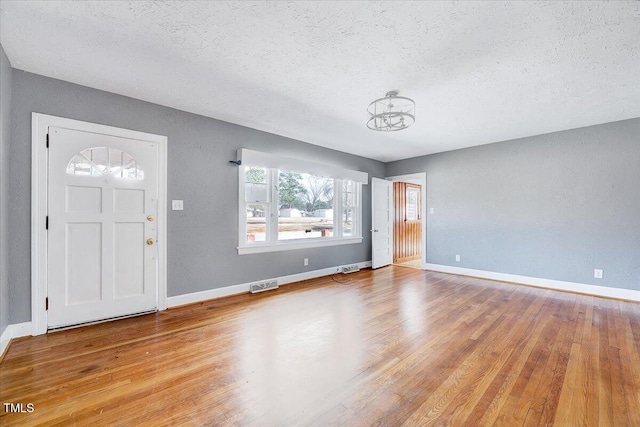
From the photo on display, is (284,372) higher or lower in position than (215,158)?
lower

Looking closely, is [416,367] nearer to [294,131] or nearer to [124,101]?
[294,131]

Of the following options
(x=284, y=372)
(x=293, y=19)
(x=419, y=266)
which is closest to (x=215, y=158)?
(x=293, y=19)

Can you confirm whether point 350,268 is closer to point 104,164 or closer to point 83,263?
point 83,263

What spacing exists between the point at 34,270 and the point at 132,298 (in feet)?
2.83

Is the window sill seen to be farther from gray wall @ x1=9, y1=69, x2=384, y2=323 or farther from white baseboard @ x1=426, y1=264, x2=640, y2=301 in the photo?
white baseboard @ x1=426, y1=264, x2=640, y2=301

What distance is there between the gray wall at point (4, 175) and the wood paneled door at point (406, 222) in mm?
6294

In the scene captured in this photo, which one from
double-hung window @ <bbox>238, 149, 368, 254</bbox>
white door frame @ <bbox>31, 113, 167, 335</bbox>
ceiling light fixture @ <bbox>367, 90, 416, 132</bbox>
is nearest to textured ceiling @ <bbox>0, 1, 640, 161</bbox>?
ceiling light fixture @ <bbox>367, 90, 416, 132</bbox>

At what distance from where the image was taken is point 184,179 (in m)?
3.43

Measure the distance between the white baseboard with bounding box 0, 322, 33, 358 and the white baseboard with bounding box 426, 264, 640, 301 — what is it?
595cm

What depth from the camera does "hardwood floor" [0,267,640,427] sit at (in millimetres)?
1564

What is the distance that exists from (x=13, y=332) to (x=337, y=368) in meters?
2.89

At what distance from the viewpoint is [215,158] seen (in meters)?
3.70

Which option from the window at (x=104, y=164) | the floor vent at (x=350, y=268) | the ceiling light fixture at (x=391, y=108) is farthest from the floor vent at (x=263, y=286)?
the ceiling light fixture at (x=391, y=108)

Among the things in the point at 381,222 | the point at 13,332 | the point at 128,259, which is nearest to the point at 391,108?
the point at 381,222
